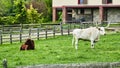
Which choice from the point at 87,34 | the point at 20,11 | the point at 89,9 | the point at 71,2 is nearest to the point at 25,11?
the point at 20,11

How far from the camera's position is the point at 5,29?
38.0 m

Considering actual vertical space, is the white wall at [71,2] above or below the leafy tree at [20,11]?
above

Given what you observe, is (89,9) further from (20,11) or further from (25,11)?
(20,11)

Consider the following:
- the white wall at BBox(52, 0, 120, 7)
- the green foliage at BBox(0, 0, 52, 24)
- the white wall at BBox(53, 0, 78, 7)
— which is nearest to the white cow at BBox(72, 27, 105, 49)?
→ the green foliage at BBox(0, 0, 52, 24)

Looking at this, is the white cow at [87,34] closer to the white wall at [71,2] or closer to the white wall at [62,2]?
the white wall at [71,2]

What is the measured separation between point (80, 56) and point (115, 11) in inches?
1661

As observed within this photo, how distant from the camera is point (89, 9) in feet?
205

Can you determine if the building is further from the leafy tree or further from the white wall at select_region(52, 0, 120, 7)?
the leafy tree

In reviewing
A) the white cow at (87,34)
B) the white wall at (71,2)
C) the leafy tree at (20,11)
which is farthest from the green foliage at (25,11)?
the white cow at (87,34)

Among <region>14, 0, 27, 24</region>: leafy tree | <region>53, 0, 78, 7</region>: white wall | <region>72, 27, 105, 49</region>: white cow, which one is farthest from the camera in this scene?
<region>53, 0, 78, 7</region>: white wall

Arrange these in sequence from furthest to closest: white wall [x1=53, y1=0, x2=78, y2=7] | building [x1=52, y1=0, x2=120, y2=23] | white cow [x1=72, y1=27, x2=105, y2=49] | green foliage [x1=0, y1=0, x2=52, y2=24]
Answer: white wall [x1=53, y1=0, x2=78, y2=7] → building [x1=52, y1=0, x2=120, y2=23] → green foliage [x1=0, y1=0, x2=52, y2=24] → white cow [x1=72, y1=27, x2=105, y2=49]

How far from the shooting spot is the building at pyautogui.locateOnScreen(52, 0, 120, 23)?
2345 inches

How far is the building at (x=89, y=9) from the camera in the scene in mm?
59562

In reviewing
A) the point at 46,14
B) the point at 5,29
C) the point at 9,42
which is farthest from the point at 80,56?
the point at 46,14
